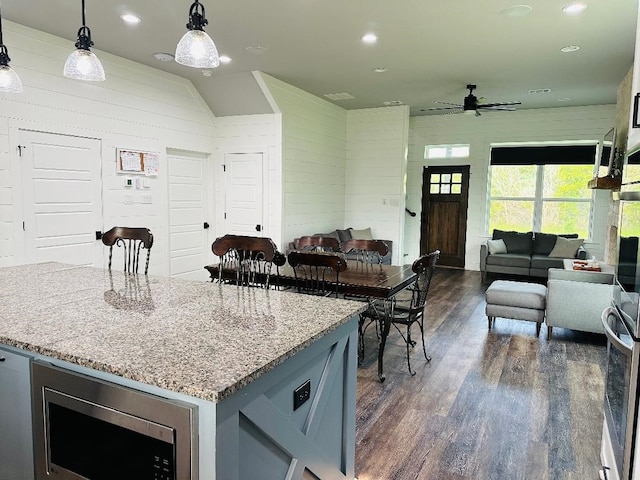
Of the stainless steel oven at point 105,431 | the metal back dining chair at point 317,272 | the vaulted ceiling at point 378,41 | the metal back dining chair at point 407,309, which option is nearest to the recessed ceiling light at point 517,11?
the vaulted ceiling at point 378,41

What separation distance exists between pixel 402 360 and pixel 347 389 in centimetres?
224

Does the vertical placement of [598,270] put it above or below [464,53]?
below

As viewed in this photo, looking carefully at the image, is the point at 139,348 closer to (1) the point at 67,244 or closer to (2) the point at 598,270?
(1) the point at 67,244

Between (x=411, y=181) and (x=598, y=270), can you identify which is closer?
(x=598, y=270)

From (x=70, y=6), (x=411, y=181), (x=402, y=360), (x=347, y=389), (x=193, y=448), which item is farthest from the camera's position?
(x=411, y=181)

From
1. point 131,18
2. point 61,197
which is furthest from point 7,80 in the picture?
point 61,197

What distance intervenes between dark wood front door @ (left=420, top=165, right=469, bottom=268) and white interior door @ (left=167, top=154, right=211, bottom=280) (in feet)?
15.0

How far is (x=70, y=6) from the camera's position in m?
3.65

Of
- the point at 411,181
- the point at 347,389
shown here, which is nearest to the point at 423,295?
the point at 347,389

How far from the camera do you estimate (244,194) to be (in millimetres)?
6484

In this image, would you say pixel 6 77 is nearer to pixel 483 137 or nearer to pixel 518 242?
pixel 518 242

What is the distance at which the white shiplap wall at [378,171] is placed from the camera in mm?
7723

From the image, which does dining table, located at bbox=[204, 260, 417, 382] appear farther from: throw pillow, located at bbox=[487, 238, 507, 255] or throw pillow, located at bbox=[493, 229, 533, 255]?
throw pillow, located at bbox=[493, 229, 533, 255]

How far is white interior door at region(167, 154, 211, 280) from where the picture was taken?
5.92 m
